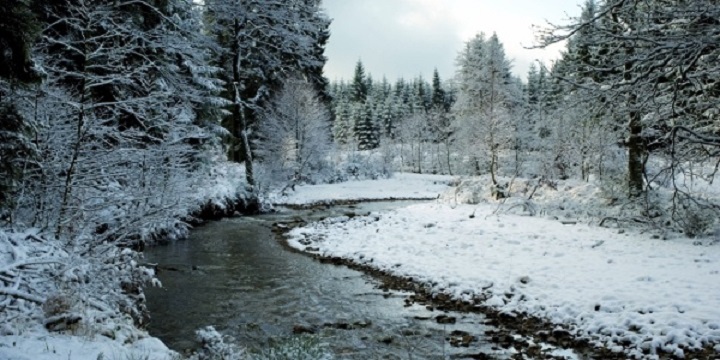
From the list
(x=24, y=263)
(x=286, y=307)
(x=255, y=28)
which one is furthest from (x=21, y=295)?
(x=255, y=28)

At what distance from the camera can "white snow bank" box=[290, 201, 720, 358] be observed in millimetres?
7422

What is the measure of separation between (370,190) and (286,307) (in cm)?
2923

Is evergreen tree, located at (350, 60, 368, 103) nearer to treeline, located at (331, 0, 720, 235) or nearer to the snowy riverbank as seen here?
treeline, located at (331, 0, 720, 235)

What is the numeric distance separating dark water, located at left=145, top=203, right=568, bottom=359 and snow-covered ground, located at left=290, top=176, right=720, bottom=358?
4.64 feet

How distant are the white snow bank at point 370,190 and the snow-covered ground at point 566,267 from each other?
43.2 feet

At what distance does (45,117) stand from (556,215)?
1425 centimetres

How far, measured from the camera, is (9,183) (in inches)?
226

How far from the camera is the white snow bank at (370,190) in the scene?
31.2 meters

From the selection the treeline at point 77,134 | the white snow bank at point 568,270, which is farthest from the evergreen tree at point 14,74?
the white snow bank at point 568,270

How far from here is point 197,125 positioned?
64.9 ft

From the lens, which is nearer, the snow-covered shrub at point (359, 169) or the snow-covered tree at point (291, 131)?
the snow-covered tree at point (291, 131)

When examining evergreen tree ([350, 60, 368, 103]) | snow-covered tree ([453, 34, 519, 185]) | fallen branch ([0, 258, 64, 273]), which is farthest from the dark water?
evergreen tree ([350, 60, 368, 103])

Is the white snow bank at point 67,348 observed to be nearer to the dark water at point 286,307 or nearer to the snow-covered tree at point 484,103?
the dark water at point 286,307

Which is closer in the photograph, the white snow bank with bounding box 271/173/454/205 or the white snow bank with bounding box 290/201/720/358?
the white snow bank with bounding box 290/201/720/358
